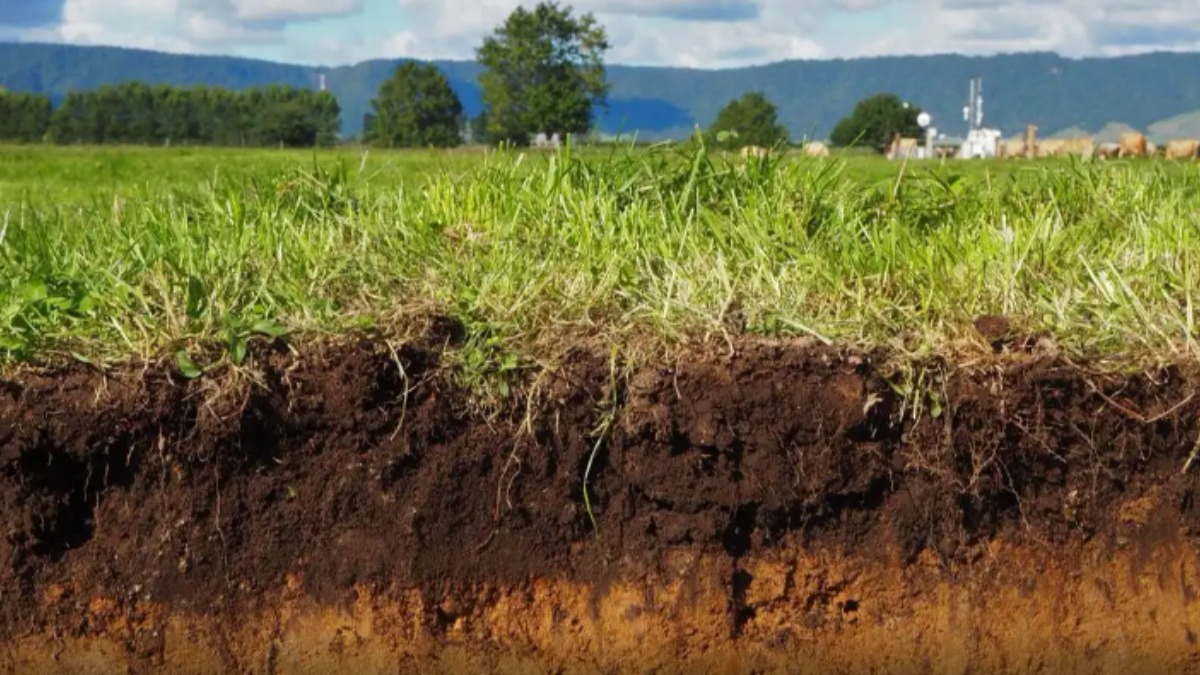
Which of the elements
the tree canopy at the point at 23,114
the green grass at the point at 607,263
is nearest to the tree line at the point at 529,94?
the tree canopy at the point at 23,114

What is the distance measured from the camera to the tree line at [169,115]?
73.4 m

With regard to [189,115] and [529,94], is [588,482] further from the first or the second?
[189,115]

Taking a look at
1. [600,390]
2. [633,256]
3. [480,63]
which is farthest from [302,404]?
[480,63]

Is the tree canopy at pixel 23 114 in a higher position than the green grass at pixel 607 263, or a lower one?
higher

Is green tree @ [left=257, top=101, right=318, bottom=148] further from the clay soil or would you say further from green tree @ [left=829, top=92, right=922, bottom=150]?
the clay soil

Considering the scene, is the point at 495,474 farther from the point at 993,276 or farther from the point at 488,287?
the point at 993,276

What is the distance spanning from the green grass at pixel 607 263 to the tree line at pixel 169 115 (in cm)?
6217

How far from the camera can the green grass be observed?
3.25 m

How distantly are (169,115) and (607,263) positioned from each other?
87603mm

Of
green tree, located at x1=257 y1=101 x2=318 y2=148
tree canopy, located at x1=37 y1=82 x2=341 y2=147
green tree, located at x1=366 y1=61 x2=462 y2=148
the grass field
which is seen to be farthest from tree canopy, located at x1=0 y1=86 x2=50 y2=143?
the grass field

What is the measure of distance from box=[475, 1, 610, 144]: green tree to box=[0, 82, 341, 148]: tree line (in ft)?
32.8

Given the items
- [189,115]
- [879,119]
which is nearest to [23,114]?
[189,115]

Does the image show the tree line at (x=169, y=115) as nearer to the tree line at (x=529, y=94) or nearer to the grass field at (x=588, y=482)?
the tree line at (x=529, y=94)

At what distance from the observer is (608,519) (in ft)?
10.6
